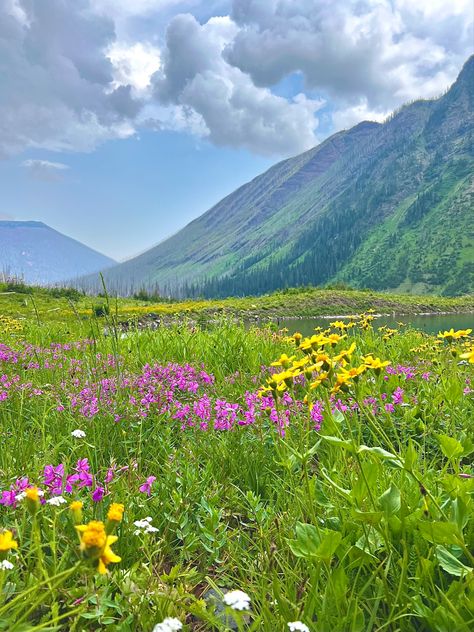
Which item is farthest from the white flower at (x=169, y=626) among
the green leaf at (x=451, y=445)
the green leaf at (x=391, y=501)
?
the green leaf at (x=451, y=445)

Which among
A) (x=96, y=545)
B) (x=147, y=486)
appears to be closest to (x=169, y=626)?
(x=96, y=545)

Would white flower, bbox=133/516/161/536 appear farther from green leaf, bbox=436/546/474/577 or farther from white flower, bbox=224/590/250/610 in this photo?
green leaf, bbox=436/546/474/577

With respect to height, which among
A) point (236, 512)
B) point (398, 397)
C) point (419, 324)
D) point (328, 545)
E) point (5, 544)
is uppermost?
point (5, 544)

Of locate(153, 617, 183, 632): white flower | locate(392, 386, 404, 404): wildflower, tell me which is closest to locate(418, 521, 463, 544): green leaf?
locate(153, 617, 183, 632): white flower

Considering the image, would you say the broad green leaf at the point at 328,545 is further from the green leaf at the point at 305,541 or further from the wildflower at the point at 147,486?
the wildflower at the point at 147,486

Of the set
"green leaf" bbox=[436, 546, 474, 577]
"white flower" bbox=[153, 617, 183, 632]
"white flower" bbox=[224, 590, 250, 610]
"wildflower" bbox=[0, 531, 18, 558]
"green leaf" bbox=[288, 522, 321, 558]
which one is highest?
"wildflower" bbox=[0, 531, 18, 558]

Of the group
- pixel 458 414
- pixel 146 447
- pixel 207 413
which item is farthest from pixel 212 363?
pixel 458 414

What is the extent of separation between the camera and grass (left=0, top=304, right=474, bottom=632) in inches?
67.7

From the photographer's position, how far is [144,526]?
6.75 feet

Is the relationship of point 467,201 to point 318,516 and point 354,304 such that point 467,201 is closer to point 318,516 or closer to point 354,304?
point 354,304

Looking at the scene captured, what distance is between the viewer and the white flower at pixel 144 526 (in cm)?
200

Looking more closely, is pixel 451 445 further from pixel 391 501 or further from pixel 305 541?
pixel 305 541

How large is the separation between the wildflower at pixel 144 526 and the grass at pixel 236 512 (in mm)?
29

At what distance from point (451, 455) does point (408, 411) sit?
188 centimetres
